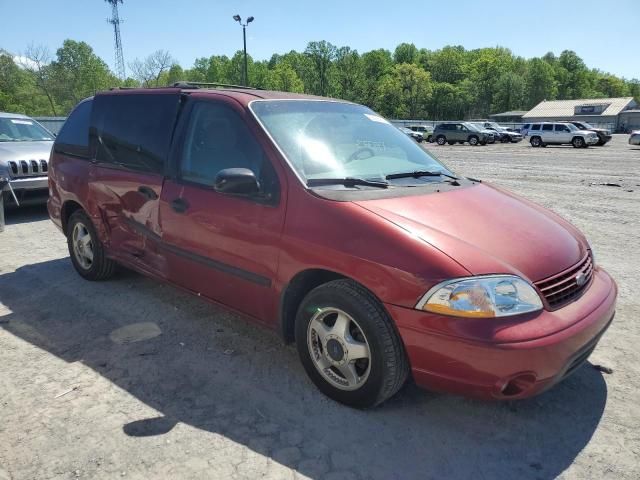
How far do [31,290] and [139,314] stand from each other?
4.56 feet

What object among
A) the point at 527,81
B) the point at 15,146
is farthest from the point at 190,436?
the point at 527,81

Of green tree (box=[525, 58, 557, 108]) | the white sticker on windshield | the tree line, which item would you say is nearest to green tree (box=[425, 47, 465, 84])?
the tree line

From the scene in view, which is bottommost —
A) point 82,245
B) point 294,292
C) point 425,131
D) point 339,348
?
point 339,348

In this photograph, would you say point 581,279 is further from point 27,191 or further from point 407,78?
point 407,78

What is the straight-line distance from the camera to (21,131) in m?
9.26

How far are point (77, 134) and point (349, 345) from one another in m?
3.73

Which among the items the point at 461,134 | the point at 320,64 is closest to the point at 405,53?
the point at 320,64

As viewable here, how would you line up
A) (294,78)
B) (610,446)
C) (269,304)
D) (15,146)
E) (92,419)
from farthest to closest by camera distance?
(294,78), (15,146), (269,304), (92,419), (610,446)

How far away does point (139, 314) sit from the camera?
14.0ft

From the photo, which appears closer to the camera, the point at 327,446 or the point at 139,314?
the point at 327,446

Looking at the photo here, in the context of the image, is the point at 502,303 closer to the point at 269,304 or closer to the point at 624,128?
the point at 269,304

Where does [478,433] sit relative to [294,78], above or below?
below

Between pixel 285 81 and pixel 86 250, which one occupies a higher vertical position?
pixel 285 81

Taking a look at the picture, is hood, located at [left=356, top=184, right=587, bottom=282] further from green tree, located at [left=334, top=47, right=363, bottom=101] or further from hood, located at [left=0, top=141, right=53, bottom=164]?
green tree, located at [left=334, top=47, right=363, bottom=101]
